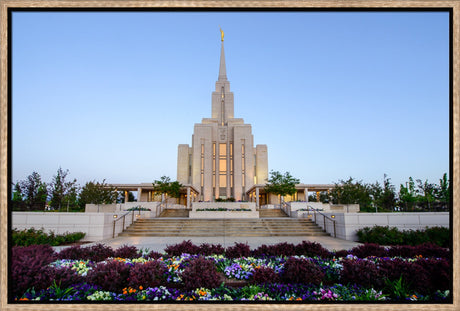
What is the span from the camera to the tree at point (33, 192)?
14716mm

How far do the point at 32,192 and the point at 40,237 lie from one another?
6478 millimetres

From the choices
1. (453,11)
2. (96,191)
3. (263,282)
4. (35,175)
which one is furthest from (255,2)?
(96,191)

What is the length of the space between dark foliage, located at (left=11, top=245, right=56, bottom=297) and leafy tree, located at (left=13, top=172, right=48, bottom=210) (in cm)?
1363

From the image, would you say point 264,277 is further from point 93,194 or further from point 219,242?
point 93,194

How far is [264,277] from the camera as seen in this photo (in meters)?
4.17

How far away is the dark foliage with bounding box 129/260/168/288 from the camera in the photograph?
Answer: 3775mm

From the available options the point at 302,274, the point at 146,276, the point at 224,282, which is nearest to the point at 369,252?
the point at 302,274

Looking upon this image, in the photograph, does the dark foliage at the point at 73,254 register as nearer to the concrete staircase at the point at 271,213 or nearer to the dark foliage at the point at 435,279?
the dark foliage at the point at 435,279

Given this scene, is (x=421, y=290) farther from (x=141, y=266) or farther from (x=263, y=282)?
(x=141, y=266)

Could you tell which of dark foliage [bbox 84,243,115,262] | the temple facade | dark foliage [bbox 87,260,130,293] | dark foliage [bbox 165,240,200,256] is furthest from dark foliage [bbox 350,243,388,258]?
the temple facade

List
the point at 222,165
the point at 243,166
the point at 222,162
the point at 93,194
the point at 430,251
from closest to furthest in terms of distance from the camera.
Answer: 1. the point at 430,251
2. the point at 93,194
3. the point at 243,166
4. the point at 222,165
5. the point at 222,162

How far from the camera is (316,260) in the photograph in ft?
17.7

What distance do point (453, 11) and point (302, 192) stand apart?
139ft

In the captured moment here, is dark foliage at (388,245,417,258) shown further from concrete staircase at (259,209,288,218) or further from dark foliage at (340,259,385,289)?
concrete staircase at (259,209,288,218)
